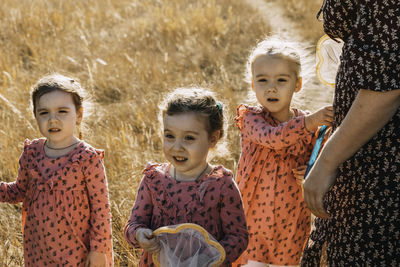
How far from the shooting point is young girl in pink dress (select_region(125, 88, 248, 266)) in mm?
2180

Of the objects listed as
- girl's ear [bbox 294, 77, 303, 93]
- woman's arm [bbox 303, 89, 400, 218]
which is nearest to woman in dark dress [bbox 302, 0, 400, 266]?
woman's arm [bbox 303, 89, 400, 218]

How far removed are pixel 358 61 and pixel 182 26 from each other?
719cm

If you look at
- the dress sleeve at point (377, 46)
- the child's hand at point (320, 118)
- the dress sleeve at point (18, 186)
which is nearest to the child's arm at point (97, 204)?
the dress sleeve at point (18, 186)

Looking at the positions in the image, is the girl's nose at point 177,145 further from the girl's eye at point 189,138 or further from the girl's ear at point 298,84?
the girl's ear at point 298,84

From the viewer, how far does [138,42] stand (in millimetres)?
8078

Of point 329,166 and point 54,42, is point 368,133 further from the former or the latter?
point 54,42

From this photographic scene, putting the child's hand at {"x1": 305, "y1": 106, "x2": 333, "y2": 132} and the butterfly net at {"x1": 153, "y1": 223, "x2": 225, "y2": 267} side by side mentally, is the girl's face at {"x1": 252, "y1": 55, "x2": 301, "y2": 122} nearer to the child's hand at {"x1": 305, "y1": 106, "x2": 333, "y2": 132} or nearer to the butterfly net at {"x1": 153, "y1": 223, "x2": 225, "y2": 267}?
the child's hand at {"x1": 305, "y1": 106, "x2": 333, "y2": 132}

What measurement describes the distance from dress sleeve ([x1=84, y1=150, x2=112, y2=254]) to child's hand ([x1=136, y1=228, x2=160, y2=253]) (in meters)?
0.60

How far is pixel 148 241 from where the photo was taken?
1.99 meters

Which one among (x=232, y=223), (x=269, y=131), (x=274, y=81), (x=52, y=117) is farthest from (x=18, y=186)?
(x=274, y=81)

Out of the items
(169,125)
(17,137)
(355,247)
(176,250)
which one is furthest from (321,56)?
(17,137)

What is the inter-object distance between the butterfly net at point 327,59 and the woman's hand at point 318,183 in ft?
3.08

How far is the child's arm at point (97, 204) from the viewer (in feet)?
8.44

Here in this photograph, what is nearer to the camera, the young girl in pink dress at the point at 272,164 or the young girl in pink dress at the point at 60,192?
the young girl in pink dress at the point at 60,192
